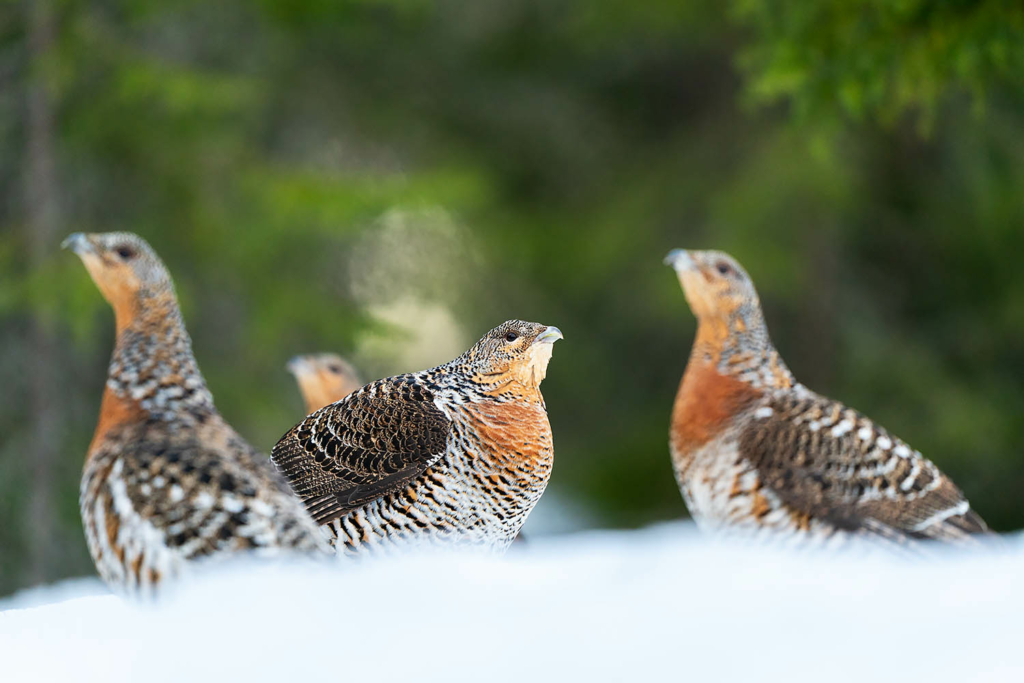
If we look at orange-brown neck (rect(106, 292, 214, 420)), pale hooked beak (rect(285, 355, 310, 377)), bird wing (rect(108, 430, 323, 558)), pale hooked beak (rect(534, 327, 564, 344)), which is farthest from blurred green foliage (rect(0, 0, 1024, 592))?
Answer: bird wing (rect(108, 430, 323, 558))

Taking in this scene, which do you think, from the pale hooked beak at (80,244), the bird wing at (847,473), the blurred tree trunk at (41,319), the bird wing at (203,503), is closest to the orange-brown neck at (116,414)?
the bird wing at (203,503)

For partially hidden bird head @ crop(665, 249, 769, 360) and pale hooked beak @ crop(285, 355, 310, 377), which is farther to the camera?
pale hooked beak @ crop(285, 355, 310, 377)

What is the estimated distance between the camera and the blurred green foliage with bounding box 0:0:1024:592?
8.77 m

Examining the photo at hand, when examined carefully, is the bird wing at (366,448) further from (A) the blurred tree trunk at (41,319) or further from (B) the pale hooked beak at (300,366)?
(A) the blurred tree trunk at (41,319)

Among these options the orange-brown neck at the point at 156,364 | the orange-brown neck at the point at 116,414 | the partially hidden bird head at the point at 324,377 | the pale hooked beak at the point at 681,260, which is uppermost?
the partially hidden bird head at the point at 324,377

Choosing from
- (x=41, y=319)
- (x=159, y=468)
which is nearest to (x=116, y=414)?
(x=159, y=468)

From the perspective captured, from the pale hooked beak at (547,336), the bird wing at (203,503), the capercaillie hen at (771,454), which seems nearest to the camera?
the bird wing at (203,503)

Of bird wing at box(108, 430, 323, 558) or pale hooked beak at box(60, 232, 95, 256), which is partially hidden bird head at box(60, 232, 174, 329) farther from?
bird wing at box(108, 430, 323, 558)

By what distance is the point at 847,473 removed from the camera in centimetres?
418

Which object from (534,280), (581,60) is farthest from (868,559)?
(581,60)

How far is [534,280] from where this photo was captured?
16.3 metres

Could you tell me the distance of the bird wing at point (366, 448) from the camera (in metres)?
3.62

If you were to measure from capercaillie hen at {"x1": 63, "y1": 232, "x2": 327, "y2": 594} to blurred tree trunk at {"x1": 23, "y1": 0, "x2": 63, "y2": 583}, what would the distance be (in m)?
5.45

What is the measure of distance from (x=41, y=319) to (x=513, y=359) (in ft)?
A: 21.1
